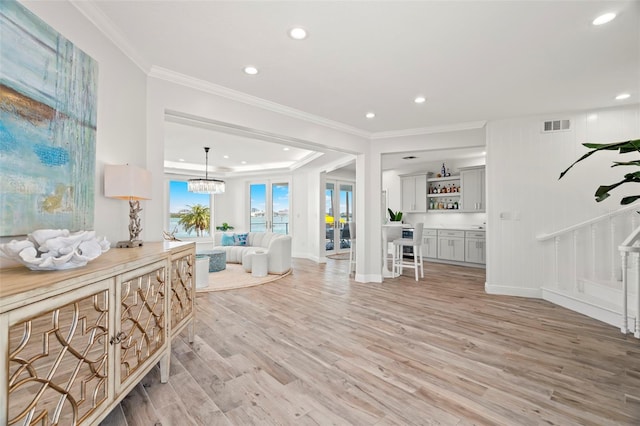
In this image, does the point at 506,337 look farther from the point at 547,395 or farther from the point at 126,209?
the point at 126,209

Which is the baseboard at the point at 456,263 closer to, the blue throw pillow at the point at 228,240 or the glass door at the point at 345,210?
the glass door at the point at 345,210

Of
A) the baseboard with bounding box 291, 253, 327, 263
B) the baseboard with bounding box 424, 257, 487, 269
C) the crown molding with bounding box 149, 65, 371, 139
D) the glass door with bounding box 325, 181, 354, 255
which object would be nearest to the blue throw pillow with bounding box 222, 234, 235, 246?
the baseboard with bounding box 291, 253, 327, 263

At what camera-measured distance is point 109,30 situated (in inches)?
88.5

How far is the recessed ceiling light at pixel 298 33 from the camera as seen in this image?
230cm

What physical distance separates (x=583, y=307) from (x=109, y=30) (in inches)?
223

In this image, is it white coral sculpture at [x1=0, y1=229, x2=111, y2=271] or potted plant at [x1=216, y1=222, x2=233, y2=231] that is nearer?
white coral sculpture at [x1=0, y1=229, x2=111, y2=271]

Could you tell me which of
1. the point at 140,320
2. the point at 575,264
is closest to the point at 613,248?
the point at 575,264

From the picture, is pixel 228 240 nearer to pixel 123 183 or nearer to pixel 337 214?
pixel 337 214

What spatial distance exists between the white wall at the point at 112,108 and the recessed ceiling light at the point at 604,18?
368 cm

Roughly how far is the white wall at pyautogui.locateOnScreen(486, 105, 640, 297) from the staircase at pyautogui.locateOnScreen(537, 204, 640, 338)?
0.15m

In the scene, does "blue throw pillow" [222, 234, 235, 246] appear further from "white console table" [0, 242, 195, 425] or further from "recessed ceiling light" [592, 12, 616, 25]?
"recessed ceiling light" [592, 12, 616, 25]

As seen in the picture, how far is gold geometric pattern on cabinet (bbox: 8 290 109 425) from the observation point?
1.00 meters

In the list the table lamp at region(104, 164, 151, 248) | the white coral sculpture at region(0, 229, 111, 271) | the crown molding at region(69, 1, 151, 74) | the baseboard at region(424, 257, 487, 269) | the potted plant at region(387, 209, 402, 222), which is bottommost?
the baseboard at region(424, 257, 487, 269)

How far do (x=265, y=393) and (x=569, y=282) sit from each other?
440 centimetres
